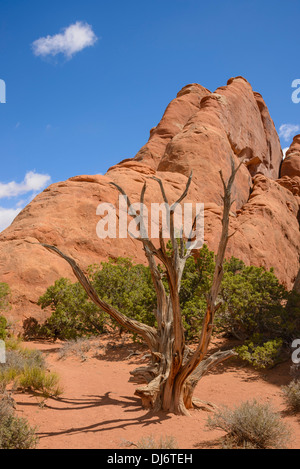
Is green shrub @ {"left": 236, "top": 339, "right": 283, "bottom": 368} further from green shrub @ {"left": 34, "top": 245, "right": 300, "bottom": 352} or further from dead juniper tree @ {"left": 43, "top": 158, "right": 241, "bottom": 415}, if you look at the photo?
dead juniper tree @ {"left": 43, "top": 158, "right": 241, "bottom": 415}

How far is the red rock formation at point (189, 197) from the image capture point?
16.5 meters

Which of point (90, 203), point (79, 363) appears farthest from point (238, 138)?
point (79, 363)

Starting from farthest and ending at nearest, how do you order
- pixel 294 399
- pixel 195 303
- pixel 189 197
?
pixel 189 197, pixel 195 303, pixel 294 399

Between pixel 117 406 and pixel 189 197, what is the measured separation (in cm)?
1850

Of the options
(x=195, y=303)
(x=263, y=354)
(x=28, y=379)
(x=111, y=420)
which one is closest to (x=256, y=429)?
(x=111, y=420)

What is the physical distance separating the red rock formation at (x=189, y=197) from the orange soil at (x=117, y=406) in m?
5.81

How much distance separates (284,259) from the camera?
25.8 metres

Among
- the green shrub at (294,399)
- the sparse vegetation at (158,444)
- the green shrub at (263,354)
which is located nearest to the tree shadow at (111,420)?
the sparse vegetation at (158,444)

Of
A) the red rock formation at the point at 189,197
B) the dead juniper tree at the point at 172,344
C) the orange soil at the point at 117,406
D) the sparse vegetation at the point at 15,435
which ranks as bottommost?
the orange soil at the point at 117,406

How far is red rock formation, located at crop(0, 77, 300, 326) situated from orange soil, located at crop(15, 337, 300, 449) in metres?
5.81

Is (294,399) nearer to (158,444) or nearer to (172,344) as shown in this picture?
(172,344)

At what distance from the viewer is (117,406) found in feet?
21.2

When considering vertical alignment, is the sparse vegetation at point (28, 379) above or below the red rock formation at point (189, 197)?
below

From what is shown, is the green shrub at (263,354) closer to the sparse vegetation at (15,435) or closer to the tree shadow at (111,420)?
the tree shadow at (111,420)
